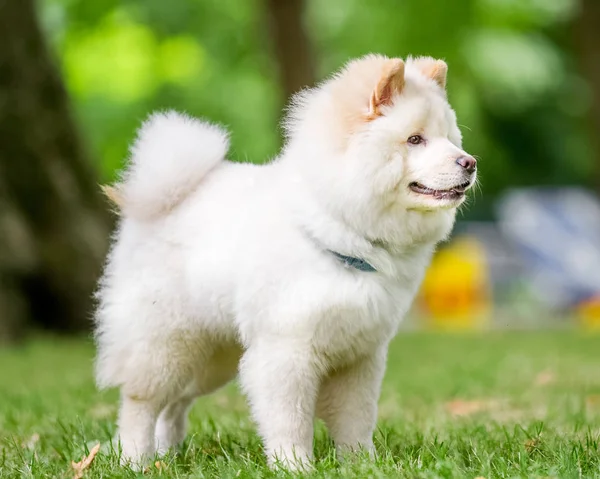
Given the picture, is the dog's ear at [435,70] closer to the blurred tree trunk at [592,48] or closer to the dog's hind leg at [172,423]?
the dog's hind leg at [172,423]

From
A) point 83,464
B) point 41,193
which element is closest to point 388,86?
point 83,464

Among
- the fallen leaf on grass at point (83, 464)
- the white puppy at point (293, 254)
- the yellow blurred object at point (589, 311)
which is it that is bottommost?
the yellow blurred object at point (589, 311)

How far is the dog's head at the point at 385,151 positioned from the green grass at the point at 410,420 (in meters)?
0.85

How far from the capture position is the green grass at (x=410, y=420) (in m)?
3.43

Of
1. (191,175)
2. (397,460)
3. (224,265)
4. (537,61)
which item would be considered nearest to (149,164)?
(191,175)

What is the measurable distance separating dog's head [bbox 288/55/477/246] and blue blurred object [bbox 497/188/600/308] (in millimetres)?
12246

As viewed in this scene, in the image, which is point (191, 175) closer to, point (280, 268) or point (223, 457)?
point (280, 268)

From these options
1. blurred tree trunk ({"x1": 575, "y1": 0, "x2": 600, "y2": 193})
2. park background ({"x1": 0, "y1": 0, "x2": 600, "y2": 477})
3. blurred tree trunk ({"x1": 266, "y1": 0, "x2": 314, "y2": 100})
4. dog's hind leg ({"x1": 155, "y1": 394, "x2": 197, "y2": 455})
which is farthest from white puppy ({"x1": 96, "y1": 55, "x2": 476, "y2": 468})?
blurred tree trunk ({"x1": 575, "y1": 0, "x2": 600, "y2": 193})

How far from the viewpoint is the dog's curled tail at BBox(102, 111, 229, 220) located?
4.00 metres

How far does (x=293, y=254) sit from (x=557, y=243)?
43.8 ft

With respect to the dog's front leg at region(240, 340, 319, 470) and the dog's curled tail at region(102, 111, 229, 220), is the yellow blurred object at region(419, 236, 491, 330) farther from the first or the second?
the dog's front leg at region(240, 340, 319, 470)

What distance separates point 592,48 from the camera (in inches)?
553

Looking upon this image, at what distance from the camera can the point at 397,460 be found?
359 centimetres

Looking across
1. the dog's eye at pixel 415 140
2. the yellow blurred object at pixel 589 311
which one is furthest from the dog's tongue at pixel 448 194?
the yellow blurred object at pixel 589 311
